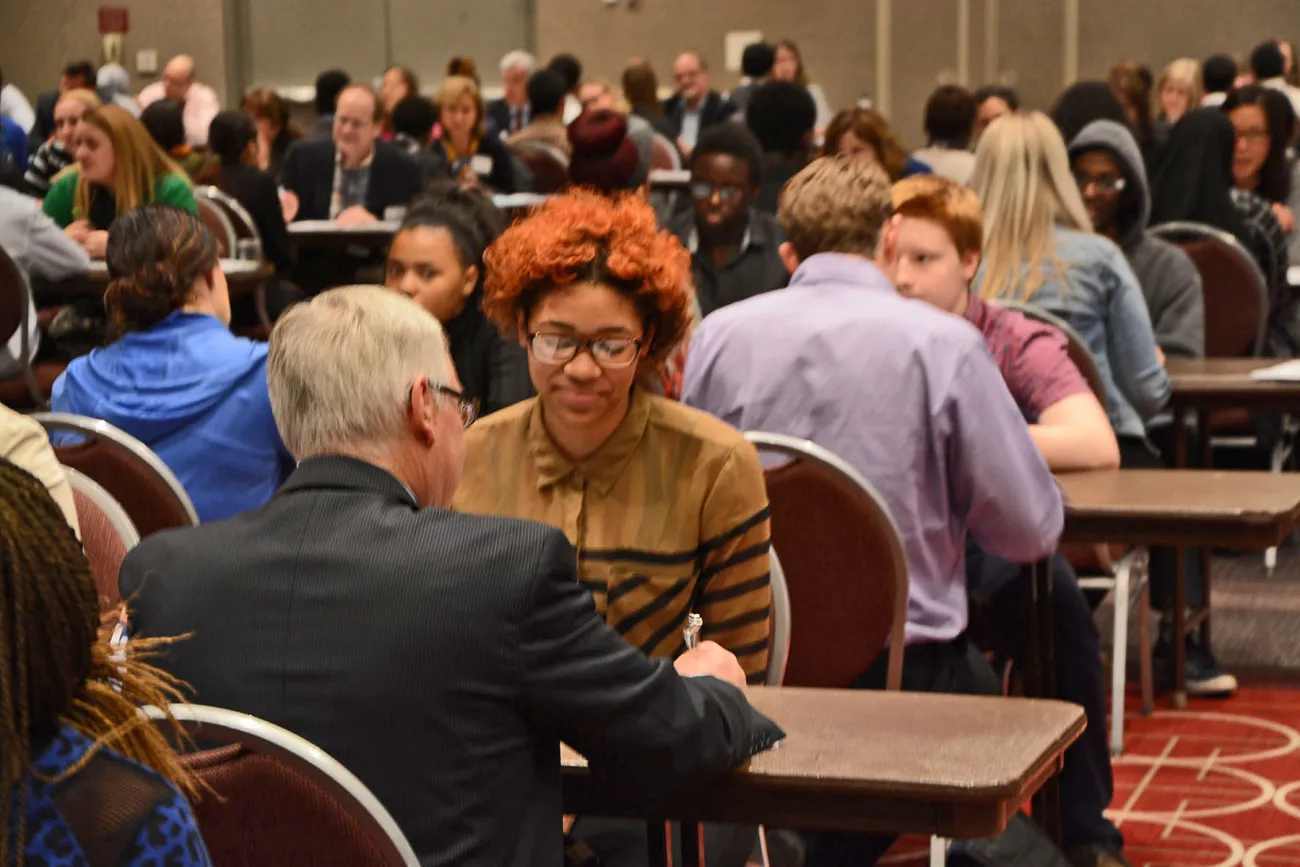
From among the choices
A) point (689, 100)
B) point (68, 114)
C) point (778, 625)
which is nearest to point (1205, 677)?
point (778, 625)

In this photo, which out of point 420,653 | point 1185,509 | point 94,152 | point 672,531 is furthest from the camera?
point 94,152

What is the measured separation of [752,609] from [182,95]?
38.2 feet

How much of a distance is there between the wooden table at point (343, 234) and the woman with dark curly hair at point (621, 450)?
5.39m

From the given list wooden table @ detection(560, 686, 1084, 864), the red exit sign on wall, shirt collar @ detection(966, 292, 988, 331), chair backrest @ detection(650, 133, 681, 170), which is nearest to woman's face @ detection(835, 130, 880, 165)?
shirt collar @ detection(966, 292, 988, 331)

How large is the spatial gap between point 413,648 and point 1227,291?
4630 mm

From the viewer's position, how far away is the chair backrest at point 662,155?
10805mm

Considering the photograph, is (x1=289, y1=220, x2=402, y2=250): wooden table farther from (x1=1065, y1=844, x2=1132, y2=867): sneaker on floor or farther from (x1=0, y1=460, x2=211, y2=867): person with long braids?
(x1=0, y1=460, x2=211, y2=867): person with long braids

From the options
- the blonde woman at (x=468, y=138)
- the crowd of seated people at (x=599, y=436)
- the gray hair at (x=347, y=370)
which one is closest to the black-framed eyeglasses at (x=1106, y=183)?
the crowd of seated people at (x=599, y=436)

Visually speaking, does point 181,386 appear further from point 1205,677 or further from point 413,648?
point 1205,677

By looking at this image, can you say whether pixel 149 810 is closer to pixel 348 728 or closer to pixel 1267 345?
pixel 348 728

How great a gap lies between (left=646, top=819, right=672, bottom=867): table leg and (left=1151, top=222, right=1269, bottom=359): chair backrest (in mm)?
4055

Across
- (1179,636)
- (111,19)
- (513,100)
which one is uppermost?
(111,19)

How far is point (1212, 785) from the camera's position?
3.98 m

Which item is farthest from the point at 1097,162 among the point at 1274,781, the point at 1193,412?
the point at 1274,781
